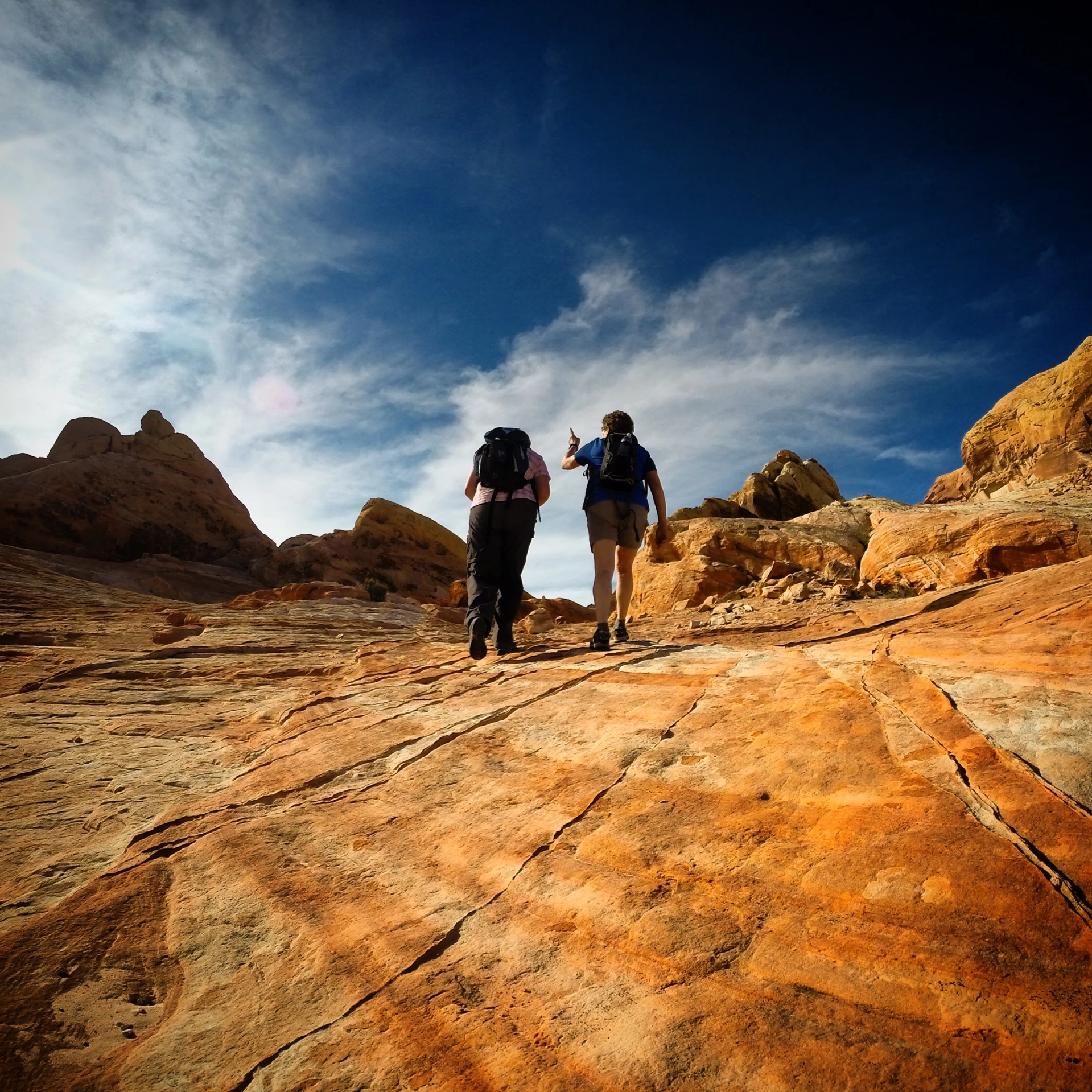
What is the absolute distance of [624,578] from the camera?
5.58 m

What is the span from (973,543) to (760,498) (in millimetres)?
17892

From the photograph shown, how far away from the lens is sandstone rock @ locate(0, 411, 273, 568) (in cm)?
2820

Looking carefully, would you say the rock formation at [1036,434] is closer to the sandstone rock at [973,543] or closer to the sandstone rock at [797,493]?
the sandstone rock at [973,543]

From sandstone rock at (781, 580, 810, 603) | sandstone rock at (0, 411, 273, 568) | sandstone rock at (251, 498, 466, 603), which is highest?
sandstone rock at (0, 411, 273, 568)

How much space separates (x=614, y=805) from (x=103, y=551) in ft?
114

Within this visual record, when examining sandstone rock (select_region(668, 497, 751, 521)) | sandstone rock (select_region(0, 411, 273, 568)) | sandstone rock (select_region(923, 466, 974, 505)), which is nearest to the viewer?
sandstone rock (select_region(668, 497, 751, 521))

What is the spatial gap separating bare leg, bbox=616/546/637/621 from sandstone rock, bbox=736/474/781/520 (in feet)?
66.2

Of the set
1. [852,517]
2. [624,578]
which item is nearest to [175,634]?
[624,578]

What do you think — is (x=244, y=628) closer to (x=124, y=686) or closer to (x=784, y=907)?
(x=124, y=686)

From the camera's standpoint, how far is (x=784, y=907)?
4.97ft

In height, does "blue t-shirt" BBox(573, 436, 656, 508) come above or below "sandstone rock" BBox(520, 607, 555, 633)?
above

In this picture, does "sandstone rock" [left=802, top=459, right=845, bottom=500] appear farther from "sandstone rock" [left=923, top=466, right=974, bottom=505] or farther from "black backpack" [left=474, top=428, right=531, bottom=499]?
"black backpack" [left=474, top=428, right=531, bottom=499]

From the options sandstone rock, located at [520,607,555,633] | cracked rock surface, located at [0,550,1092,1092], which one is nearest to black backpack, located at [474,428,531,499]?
cracked rock surface, located at [0,550,1092,1092]

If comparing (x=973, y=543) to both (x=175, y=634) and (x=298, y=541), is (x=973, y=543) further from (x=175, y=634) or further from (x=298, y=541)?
(x=298, y=541)
